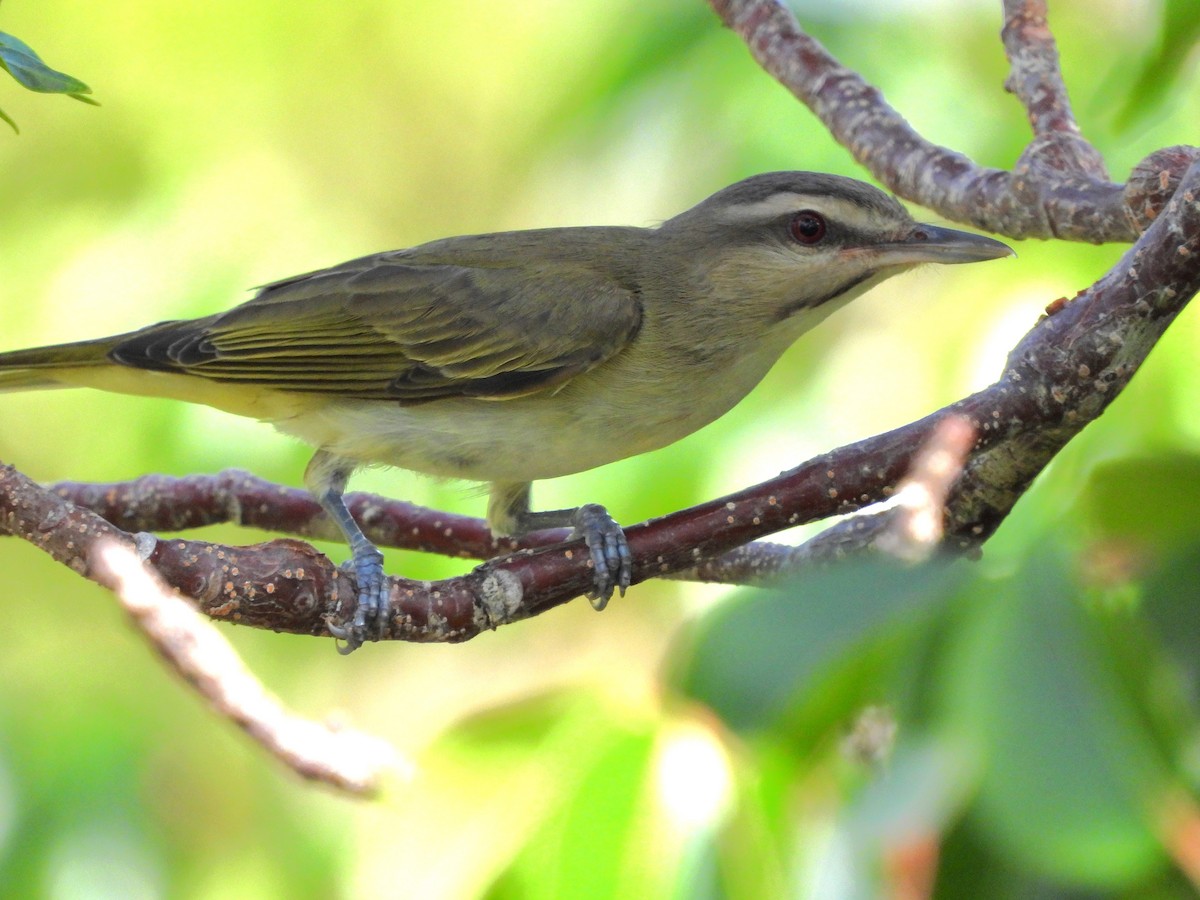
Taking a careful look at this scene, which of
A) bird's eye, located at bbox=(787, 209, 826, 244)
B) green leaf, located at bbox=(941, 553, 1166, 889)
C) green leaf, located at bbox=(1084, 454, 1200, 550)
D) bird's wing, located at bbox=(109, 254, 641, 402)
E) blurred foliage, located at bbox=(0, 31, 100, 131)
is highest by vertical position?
bird's eye, located at bbox=(787, 209, 826, 244)

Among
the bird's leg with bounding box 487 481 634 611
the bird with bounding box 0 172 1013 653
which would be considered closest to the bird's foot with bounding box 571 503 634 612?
the bird's leg with bounding box 487 481 634 611

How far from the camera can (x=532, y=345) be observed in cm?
386

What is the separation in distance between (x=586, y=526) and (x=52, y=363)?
71.5 inches

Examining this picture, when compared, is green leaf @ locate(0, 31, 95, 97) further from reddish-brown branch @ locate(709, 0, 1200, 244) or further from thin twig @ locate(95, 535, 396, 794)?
reddish-brown branch @ locate(709, 0, 1200, 244)

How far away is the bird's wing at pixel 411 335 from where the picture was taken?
3852mm

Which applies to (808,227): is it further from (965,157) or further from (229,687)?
(229,687)

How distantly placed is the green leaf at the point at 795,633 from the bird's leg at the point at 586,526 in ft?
4.99

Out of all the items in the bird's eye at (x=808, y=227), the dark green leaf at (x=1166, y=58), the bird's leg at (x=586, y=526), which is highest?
the bird's eye at (x=808, y=227)

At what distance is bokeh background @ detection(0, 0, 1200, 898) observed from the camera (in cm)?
112

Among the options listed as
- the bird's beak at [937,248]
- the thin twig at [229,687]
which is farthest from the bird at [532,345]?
the thin twig at [229,687]

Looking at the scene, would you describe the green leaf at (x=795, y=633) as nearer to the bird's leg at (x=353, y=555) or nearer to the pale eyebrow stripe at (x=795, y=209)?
the bird's leg at (x=353, y=555)

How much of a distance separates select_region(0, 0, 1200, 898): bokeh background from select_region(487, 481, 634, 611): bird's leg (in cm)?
10

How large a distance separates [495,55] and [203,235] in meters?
2.86

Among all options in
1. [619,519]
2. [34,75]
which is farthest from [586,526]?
[34,75]
